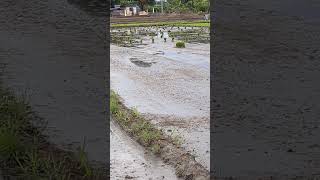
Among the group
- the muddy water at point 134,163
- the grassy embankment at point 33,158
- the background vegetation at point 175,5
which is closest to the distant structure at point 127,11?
the background vegetation at point 175,5

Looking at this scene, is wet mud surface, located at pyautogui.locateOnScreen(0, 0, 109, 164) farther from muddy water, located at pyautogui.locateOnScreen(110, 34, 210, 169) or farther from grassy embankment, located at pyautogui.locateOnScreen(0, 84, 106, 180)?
muddy water, located at pyautogui.locateOnScreen(110, 34, 210, 169)

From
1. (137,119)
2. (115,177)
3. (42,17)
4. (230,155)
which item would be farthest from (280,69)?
(42,17)

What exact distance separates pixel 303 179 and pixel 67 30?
13002 millimetres

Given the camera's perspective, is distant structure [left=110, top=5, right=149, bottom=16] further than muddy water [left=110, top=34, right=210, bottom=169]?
Yes

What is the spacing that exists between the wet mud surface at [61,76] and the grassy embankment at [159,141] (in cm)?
43

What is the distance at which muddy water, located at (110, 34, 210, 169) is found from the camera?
8.30 meters

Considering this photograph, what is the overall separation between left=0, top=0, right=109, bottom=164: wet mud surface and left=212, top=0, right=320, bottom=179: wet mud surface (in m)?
1.68

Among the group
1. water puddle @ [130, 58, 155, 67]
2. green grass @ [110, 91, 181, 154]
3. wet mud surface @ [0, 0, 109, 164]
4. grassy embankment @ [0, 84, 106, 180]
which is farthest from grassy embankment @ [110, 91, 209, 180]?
water puddle @ [130, 58, 155, 67]

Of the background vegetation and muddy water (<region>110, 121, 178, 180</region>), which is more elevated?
the background vegetation

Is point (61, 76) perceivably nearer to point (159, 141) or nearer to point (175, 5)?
point (159, 141)

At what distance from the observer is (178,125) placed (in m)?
8.73

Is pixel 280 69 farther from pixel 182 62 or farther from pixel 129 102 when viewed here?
pixel 182 62

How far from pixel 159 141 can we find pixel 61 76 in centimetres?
363

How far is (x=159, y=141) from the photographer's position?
7.54m
